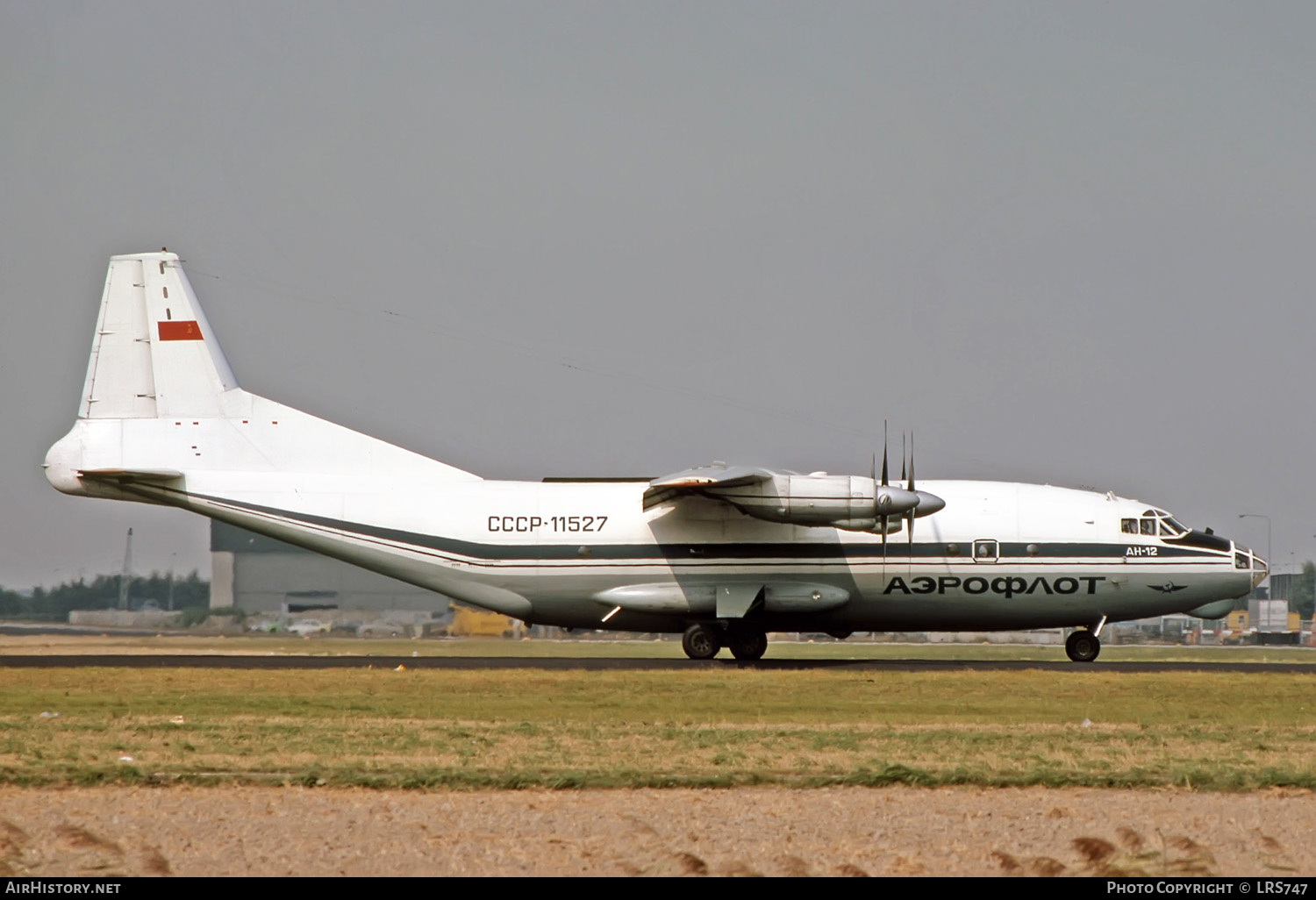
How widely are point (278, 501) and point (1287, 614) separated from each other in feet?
220

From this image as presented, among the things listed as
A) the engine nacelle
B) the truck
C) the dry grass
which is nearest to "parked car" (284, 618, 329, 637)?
the dry grass

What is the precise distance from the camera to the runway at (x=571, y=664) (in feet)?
95.3

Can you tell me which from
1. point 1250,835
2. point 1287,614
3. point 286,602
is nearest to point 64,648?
point 286,602

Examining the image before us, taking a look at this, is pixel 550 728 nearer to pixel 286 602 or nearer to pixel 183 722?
pixel 183 722

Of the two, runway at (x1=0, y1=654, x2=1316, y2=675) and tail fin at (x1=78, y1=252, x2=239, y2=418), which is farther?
tail fin at (x1=78, y1=252, x2=239, y2=418)

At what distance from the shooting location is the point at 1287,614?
8019 cm

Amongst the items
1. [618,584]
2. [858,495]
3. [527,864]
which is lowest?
[527,864]

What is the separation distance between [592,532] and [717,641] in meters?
3.90

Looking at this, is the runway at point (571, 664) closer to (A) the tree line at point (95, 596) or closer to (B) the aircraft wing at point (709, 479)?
(B) the aircraft wing at point (709, 479)

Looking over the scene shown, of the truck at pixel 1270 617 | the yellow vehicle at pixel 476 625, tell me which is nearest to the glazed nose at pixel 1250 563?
the yellow vehicle at pixel 476 625

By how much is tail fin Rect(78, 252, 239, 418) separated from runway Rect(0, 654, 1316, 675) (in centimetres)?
570

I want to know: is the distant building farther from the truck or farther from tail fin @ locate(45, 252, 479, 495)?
the truck

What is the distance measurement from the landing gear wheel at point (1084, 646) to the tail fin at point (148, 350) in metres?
20.9

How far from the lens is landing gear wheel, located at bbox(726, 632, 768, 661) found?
32469 millimetres
